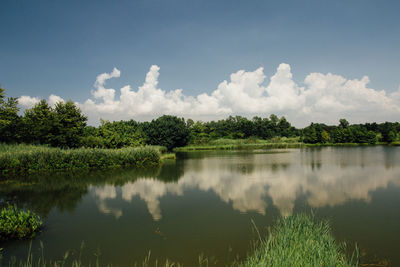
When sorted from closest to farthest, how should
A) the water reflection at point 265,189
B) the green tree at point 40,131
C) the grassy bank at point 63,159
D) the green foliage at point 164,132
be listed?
the water reflection at point 265,189, the grassy bank at point 63,159, the green tree at point 40,131, the green foliage at point 164,132

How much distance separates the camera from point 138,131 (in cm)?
4041

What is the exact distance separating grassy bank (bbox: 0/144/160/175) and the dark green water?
3.50 metres

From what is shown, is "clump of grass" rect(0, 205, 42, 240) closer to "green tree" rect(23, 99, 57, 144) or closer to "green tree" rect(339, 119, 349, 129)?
"green tree" rect(23, 99, 57, 144)

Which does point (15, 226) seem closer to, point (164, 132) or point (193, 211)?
point (193, 211)

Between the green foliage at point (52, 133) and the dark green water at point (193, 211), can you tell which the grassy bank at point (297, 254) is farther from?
the green foliage at point (52, 133)

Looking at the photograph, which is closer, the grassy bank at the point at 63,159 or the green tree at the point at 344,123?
the grassy bank at the point at 63,159

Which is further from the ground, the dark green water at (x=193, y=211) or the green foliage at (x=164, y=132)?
the green foliage at (x=164, y=132)

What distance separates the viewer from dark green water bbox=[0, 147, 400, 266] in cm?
576

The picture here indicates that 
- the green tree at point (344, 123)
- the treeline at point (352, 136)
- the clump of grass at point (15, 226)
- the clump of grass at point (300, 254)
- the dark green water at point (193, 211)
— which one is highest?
the green tree at point (344, 123)

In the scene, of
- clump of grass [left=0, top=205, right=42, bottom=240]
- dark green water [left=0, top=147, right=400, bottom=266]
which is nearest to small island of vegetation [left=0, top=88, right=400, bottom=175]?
dark green water [left=0, top=147, right=400, bottom=266]

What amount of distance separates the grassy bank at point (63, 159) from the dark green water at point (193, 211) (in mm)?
3501

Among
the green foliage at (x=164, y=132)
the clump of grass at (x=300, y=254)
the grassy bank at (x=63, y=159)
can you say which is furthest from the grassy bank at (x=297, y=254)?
the green foliage at (x=164, y=132)

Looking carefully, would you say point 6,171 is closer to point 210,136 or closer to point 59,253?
point 59,253

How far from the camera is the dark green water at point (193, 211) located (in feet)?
18.9
